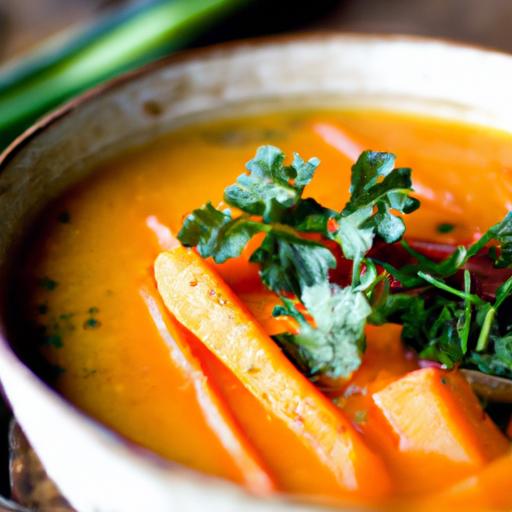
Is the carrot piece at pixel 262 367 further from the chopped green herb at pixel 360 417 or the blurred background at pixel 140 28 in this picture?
the blurred background at pixel 140 28

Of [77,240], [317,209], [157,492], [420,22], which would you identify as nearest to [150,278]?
[77,240]

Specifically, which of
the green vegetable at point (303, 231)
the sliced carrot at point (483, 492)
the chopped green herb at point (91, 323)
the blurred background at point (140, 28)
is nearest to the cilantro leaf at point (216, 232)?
the green vegetable at point (303, 231)

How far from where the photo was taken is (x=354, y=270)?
1.15m

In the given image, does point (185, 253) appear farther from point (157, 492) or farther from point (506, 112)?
point (506, 112)

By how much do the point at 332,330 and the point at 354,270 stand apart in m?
0.09

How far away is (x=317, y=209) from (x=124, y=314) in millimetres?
390

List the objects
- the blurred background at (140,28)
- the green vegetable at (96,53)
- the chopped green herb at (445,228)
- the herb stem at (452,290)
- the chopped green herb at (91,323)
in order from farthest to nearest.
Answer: the blurred background at (140,28) → the green vegetable at (96,53) → the chopped green herb at (445,228) → the chopped green herb at (91,323) → the herb stem at (452,290)

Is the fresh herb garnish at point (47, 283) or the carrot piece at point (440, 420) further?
the fresh herb garnish at point (47, 283)

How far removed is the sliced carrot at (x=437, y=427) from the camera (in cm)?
113

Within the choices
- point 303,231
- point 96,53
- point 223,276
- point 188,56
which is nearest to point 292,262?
point 303,231

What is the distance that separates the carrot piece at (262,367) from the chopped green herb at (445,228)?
480 millimetres

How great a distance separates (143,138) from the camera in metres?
1.85

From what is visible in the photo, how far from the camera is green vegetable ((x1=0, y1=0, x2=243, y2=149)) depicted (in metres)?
2.21

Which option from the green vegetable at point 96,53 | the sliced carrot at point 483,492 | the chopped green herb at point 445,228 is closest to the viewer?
the sliced carrot at point 483,492
